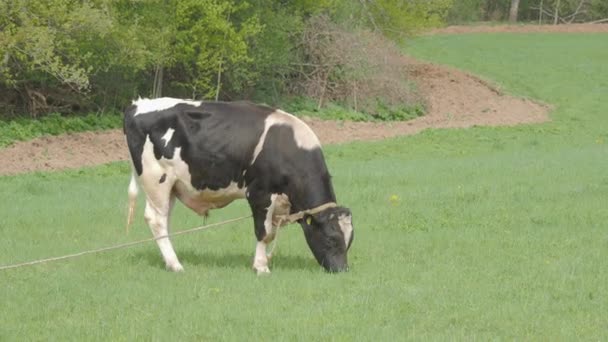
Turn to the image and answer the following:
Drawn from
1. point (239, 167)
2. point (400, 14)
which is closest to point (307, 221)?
point (239, 167)

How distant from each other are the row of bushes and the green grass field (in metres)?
3.99

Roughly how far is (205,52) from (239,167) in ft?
58.6

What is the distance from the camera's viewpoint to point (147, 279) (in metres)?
10.7

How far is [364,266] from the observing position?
450 inches

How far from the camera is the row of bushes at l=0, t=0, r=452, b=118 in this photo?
75.6 ft

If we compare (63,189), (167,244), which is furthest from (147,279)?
(63,189)

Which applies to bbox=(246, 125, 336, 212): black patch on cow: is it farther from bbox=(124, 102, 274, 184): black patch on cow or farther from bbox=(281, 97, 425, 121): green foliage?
bbox=(281, 97, 425, 121): green foliage

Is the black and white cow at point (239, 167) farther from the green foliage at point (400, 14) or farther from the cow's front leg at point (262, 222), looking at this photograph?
the green foliage at point (400, 14)

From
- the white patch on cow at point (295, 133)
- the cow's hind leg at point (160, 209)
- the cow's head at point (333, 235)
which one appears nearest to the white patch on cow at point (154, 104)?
the cow's hind leg at point (160, 209)

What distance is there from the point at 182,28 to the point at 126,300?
788 inches

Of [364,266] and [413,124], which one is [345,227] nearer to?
[364,266]

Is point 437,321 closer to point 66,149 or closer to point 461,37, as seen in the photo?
point 66,149

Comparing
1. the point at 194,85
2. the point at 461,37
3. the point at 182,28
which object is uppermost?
the point at 182,28

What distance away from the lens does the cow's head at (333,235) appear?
1112cm
